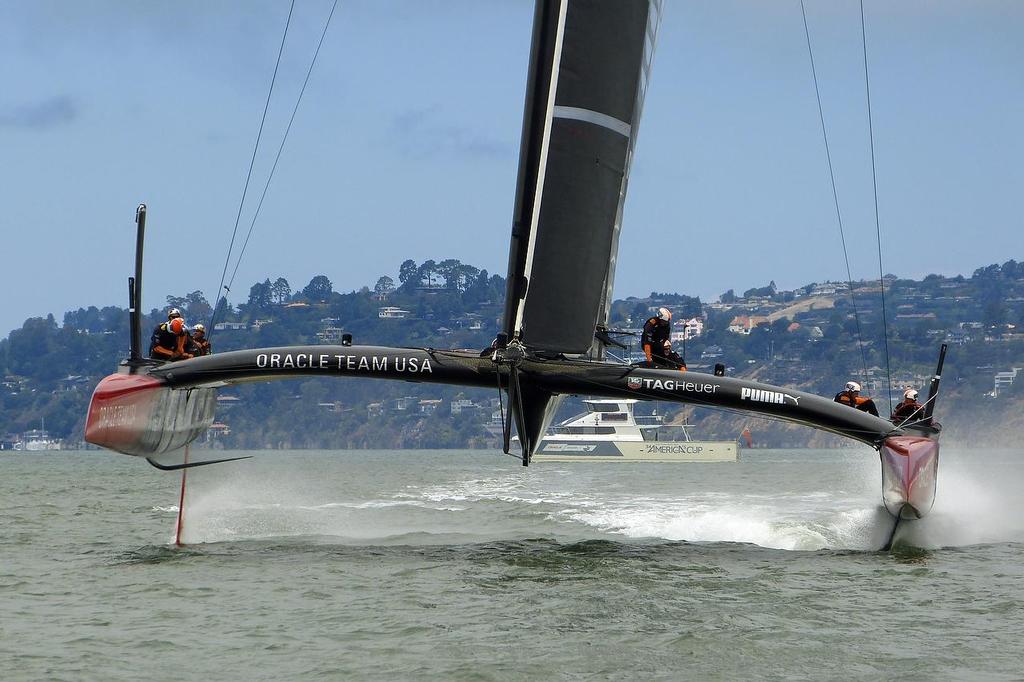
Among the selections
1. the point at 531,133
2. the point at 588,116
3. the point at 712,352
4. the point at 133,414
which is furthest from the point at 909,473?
the point at 712,352

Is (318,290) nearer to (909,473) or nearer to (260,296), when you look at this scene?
(260,296)

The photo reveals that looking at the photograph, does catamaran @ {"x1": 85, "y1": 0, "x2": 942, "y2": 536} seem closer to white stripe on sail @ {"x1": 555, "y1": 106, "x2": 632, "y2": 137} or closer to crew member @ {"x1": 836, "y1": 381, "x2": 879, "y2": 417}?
white stripe on sail @ {"x1": 555, "y1": 106, "x2": 632, "y2": 137}

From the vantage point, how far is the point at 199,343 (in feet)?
38.2

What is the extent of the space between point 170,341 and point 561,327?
3.32 metres

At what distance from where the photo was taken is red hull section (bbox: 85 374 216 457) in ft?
33.1

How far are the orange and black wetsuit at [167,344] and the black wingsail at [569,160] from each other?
114 inches

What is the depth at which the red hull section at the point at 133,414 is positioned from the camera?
397 inches

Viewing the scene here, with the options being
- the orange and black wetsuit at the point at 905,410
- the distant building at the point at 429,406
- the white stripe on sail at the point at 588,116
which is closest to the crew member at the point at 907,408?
the orange and black wetsuit at the point at 905,410

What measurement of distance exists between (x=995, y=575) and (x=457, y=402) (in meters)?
117

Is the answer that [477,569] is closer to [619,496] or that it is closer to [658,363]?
[658,363]

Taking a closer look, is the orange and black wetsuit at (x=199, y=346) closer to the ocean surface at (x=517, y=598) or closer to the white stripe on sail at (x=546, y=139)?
the ocean surface at (x=517, y=598)

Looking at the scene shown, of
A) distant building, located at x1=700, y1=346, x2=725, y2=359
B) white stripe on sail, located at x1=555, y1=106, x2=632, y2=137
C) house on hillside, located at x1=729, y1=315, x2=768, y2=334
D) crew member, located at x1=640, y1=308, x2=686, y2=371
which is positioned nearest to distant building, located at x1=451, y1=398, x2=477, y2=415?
distant building, located at x1=700, y1=346, x2=725, y2=359

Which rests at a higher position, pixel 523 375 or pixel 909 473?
pixel 523 375

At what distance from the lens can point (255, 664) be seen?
256 inches
